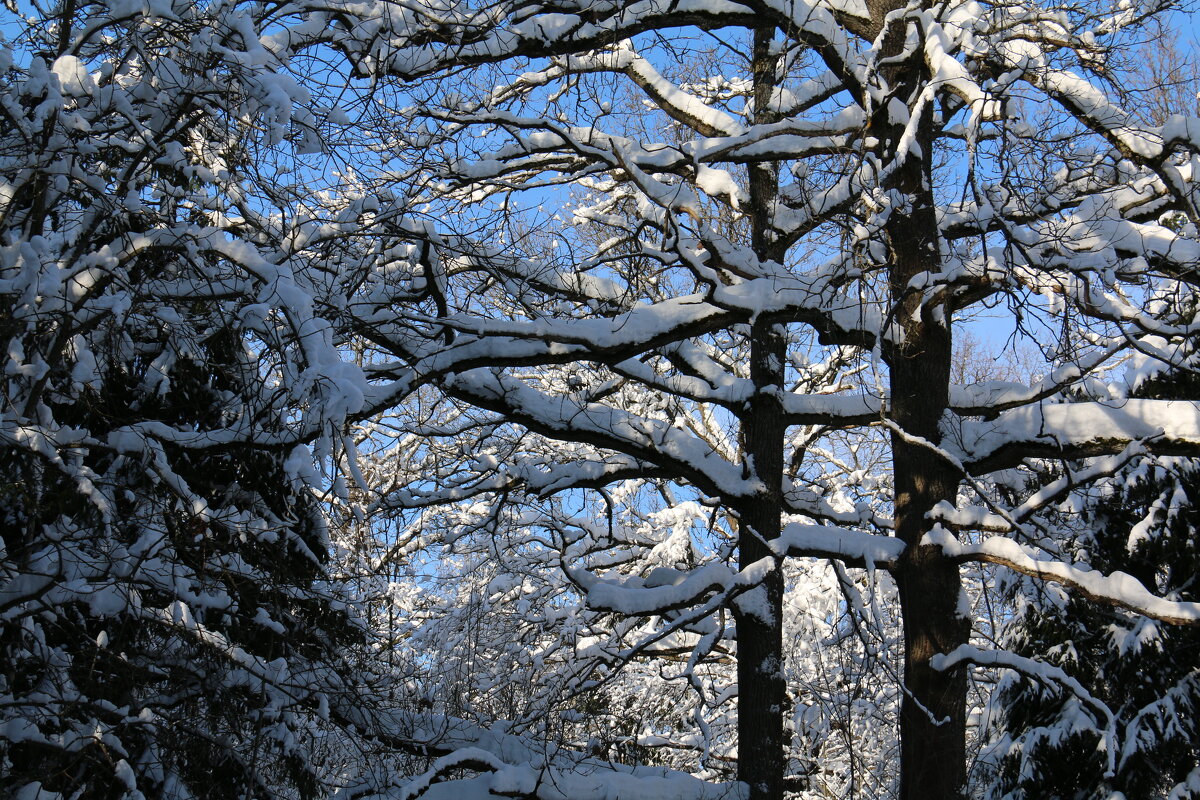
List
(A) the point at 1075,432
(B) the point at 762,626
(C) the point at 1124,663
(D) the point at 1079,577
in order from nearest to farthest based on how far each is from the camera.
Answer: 1. (D) the point at 1079,577
2. (A) the point at 1075,432
3. (B) the point at 762,626
4. (C) the point at 1124,663

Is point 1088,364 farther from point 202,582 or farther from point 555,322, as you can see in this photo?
point 202,582

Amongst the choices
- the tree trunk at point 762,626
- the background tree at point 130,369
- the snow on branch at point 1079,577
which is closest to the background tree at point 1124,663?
the snow on branch at point 1079,577

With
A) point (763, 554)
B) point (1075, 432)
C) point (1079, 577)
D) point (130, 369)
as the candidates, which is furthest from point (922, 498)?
point (130, 369)

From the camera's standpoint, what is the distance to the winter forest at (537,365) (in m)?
3.93

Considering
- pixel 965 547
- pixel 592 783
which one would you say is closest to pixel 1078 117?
pixel 965 547

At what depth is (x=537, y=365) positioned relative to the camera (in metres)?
7.29

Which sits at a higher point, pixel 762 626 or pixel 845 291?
pixel 845 291

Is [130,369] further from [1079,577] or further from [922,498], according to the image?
[1079,577]

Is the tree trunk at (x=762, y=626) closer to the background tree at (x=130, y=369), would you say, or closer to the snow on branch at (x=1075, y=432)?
the snow on branch at (x=1075, y=432)

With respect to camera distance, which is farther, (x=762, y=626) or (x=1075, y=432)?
(x=762, y=626)

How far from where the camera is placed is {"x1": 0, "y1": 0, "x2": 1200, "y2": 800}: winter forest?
12.9ft

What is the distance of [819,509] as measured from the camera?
8.39 meters

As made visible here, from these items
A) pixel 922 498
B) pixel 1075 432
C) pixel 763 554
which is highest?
pixel 1075 432

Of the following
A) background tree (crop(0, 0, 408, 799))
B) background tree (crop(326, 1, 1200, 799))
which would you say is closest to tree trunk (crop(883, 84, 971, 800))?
background tree (crop(326, 1, 1200, 799))
